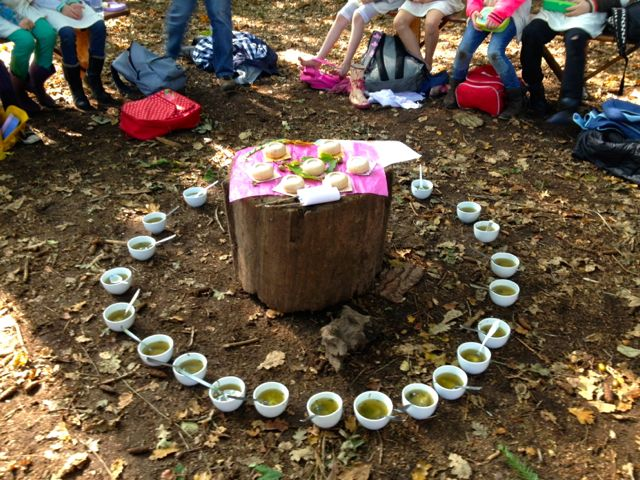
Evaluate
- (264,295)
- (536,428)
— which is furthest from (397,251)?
(536,428)

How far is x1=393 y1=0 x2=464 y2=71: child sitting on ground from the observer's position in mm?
6004

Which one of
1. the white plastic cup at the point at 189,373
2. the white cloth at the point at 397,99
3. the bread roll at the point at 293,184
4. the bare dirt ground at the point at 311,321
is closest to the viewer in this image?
the bare dirt ground at the point at 311,321

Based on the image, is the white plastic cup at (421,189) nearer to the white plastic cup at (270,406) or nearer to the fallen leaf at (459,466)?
the white plastic cup at (270,406)

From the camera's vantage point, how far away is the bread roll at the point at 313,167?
330 cm

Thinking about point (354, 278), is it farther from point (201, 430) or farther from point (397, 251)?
point (201, 430)

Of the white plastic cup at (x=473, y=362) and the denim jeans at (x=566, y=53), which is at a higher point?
the denim jeans at (x=566, y=53)

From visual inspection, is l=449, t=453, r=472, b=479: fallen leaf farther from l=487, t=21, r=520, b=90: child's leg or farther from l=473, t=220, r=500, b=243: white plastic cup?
l=487, t=21, r=520, b=90: child's leg

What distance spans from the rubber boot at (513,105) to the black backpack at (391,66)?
959 mm

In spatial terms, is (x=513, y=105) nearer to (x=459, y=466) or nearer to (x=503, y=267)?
(x=503, y=267)

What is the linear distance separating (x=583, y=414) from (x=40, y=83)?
5.76 metres

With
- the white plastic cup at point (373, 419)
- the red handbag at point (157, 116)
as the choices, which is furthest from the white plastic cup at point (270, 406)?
the red handbag at point (157, 116)

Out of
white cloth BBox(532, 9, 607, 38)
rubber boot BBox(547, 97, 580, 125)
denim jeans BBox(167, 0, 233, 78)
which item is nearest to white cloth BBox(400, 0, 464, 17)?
white cloth BBox(532, 9, 607, 38)

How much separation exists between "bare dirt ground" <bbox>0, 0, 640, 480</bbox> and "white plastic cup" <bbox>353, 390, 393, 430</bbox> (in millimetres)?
82

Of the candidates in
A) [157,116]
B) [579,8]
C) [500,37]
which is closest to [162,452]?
[157,116]
